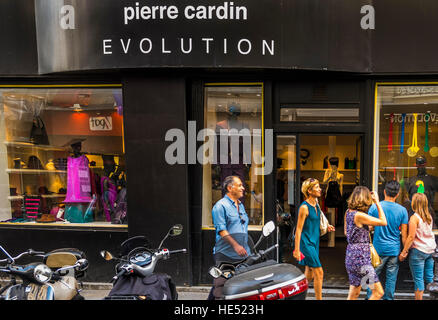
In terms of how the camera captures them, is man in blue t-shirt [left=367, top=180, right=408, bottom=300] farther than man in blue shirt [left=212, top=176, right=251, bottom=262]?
Yes

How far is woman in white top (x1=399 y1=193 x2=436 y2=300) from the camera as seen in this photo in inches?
186

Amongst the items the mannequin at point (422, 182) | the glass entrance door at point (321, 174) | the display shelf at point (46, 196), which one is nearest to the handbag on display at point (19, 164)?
the display shelf at point (46, 196)

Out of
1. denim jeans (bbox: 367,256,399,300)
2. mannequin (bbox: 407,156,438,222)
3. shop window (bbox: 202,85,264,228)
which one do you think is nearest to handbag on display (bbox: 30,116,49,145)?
shop window (bbox: 202,85,264,228)

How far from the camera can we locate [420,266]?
4.79m

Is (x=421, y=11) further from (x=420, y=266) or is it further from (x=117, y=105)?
(x=117, y=105)

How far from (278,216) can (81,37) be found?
14.9 feet

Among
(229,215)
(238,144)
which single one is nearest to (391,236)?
(229,215)

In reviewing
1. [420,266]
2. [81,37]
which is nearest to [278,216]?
[420,266]

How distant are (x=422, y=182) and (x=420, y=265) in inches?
76.6

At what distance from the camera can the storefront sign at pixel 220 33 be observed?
545 cm

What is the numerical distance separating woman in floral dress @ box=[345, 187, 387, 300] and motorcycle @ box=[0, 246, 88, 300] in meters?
3.19

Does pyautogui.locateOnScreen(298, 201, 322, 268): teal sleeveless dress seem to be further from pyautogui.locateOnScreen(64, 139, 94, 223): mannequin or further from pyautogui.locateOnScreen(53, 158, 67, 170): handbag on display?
pyautogui.locateOnScreen(53, 158, 67, 170): handbag on display

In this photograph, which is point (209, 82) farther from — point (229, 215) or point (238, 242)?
point (238, 242)

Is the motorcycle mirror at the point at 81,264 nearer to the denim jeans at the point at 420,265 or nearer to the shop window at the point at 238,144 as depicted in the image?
the shop window at the point at 238,144
